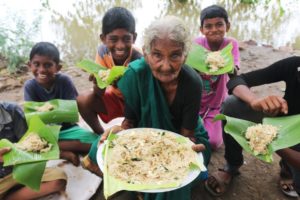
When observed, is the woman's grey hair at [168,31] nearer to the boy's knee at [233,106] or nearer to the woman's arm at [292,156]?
the boy's knee at [233,106]

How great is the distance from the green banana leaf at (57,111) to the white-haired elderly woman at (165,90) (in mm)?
523

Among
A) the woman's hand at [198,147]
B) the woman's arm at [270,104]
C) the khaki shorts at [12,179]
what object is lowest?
the khaki shorts at [12,179]

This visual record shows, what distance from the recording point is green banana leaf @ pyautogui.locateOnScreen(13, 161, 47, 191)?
2.01m

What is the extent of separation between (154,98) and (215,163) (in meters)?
1.12

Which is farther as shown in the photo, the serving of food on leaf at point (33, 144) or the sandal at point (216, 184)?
the sandal at point (216, 184)

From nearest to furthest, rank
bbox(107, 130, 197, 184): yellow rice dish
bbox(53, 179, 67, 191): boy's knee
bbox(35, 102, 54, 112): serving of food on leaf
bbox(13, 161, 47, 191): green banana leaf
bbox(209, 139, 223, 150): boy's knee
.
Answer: bbox(107, 130, 197, 184): yellow rice dish
bbox(13, 161, 47, 191): green banana leaf
bbox(53, 179, 67, 191): boy's knee
bbox(35, 102, 54, 112): serving of food on leaf
bbox(209, 139, 223, 150): boy's knee

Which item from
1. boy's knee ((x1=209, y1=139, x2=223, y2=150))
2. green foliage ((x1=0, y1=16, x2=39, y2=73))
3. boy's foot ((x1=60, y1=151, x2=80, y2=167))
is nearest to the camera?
boy's foot ((x1=60, y1=151, x2=80, y2=167))

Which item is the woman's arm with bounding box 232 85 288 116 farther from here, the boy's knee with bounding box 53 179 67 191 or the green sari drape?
the boy's knee with bounding box 53 179 67 191

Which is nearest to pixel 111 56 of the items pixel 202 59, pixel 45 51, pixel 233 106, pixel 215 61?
pixel 45 51

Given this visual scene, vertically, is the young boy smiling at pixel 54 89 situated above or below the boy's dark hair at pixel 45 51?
below

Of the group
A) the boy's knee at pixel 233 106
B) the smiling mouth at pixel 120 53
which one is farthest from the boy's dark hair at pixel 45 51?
the boy's knee at pixel 233 106

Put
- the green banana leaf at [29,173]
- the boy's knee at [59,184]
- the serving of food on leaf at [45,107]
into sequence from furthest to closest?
the serving of food on leaf at [45,107], the boy's knee at [59,184], the green banana leaf at [29,173]

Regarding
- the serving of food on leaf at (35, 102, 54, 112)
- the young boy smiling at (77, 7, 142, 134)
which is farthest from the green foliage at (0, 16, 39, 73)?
the serving of food on leaf at (35, 102, 54, 112)

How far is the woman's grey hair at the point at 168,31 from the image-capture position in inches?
74.1
